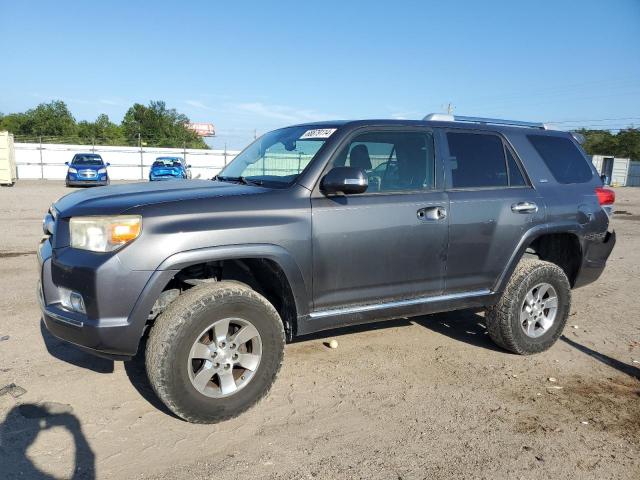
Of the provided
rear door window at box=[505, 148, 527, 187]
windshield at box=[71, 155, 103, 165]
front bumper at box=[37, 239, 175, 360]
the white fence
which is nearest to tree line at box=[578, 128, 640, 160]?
the white fence

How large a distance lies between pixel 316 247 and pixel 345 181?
0.48 metres

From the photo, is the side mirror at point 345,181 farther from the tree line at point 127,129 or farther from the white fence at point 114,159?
the tree line at point 127,129

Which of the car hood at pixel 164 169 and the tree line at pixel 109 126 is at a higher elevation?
the tree line at pixel 109 126

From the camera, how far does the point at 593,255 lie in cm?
479

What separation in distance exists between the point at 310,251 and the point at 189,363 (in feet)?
3.40

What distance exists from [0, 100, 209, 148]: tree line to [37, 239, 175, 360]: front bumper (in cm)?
4120

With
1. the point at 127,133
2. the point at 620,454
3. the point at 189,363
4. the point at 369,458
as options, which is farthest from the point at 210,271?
the point at 127,133

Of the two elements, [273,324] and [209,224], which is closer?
[209,224]

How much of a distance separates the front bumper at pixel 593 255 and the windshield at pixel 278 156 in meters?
2.74

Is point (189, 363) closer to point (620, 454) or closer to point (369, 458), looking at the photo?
point (369, 458)

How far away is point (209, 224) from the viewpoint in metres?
3.04

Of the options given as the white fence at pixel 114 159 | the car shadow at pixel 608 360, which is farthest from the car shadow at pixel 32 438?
the white fence at pixel 114 159

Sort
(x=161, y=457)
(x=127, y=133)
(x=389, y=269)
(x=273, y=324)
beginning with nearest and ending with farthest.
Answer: (x=161, y=457) → (x=273, y=324) → (x=389, y=269) → (x=127, y=133)

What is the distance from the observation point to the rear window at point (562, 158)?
4660 millimetres
